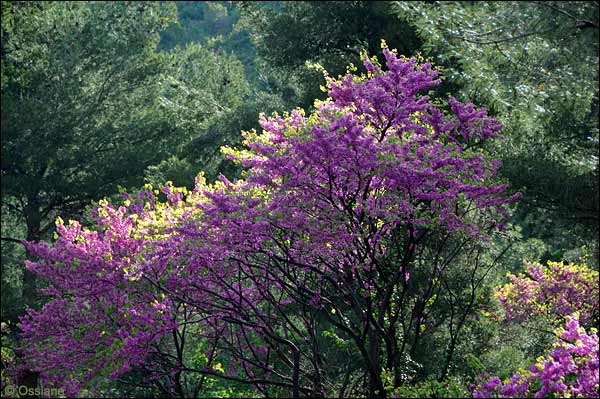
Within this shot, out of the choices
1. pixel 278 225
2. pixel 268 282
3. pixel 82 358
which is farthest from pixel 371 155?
pixel 82 358

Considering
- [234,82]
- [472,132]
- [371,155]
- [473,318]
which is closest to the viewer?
[371,155]

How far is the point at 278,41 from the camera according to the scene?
16.8 meters

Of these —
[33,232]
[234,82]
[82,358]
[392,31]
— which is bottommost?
[82,358]

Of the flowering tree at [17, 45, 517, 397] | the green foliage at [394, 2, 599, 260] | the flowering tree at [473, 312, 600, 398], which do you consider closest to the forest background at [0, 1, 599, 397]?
the green foliage at [394, 2, 599, 260]

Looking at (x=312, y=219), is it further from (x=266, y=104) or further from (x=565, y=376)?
(x=266, y=104)

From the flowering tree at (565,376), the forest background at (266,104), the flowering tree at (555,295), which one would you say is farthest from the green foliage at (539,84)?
the flowering tree at (565,376)

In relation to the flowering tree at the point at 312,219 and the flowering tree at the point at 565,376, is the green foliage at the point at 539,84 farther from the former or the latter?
the flowering tree at the point at 565,376

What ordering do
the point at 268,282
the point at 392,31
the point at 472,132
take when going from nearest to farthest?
the point at 472,132 → the point at 268,282 → the point at 392,31

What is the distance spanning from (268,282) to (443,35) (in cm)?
528

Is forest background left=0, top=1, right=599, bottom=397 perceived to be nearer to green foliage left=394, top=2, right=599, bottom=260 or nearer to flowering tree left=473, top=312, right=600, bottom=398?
green foliage left=394, top=2, right=599, bottom=260

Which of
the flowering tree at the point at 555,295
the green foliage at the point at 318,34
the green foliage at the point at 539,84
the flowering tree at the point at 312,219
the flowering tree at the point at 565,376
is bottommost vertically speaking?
the flowering tree at the point at 565,376

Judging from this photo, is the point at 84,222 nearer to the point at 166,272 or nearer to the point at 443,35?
the point at 443,35

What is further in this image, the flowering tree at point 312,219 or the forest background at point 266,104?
the forest background at point 266,104

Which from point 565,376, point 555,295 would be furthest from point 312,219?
point 555,295
